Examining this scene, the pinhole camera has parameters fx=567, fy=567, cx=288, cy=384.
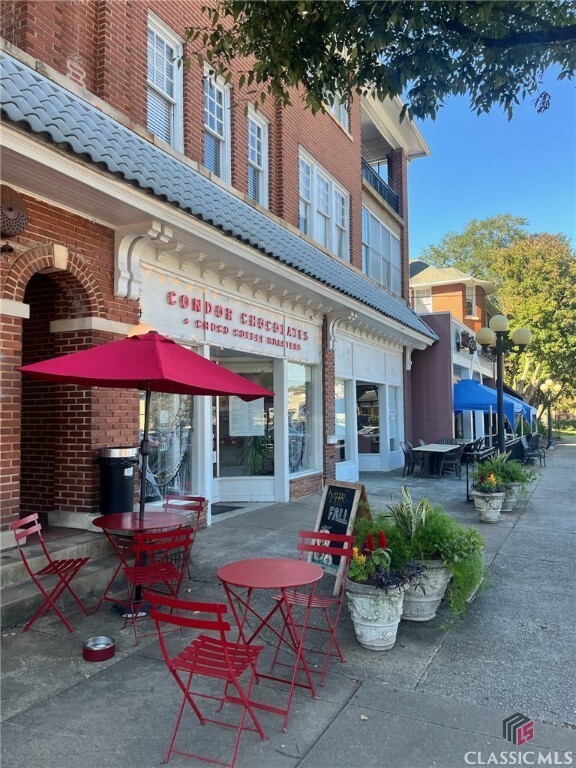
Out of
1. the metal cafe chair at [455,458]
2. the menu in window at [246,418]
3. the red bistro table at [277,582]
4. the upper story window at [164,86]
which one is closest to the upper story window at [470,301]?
the metal cafe chair at [455,458]

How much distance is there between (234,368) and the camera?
10344mm

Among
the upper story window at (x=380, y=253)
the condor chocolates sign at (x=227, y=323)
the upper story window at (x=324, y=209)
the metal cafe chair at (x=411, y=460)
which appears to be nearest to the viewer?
the condor chocolates sign at (x=227, y=323)

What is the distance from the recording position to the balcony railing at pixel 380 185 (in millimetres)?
16156

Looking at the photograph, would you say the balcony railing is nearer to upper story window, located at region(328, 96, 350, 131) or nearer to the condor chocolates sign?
upper story window, located at region(328, 96, 350, 131)

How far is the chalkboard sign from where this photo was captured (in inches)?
213

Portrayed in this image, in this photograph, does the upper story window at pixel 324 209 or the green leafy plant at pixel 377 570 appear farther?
the upper story window at pixel 324 209

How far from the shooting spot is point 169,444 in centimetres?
783

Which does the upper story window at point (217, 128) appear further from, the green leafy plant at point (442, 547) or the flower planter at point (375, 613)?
the flower planter at point (375, 613)

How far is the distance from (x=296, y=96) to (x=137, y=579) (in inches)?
418

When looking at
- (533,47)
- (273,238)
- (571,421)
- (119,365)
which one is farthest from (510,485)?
(571,421)

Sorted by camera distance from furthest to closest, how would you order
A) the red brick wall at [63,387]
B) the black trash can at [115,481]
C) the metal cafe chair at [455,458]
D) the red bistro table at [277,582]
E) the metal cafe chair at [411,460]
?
the metal cafe chair at [411,460] → the metal cafe chair at [455,458] → the black trash can at [115,481] → the red brick wall at [63,387] → the red bistro table at [277,582]

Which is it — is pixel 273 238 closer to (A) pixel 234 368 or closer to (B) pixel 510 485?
(A) pixel 234 368

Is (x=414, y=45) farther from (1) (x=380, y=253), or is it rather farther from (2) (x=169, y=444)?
(1) (x=380, y=253)

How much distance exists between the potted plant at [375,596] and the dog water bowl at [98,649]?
174 cm
